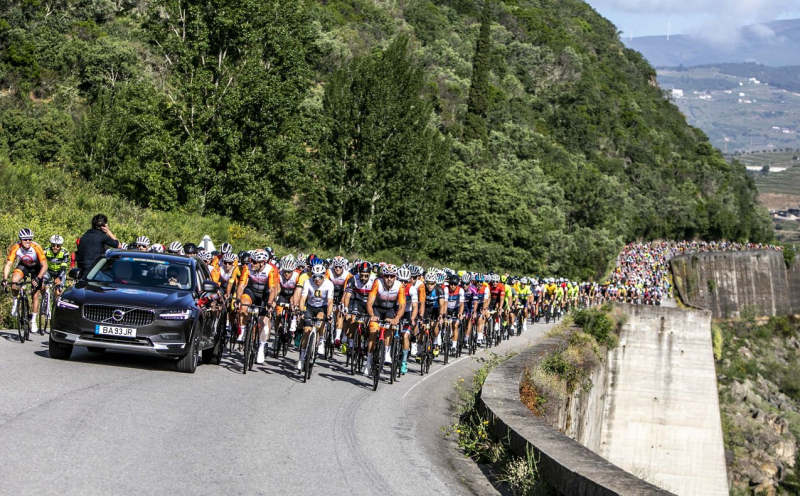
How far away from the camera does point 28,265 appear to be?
16.4 meters

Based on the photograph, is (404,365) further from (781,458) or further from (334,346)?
(781,458)

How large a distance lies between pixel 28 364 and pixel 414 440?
5.32 meters

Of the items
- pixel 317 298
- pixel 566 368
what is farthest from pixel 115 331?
pixel 566 368

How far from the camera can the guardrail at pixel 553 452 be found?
6.84 metres

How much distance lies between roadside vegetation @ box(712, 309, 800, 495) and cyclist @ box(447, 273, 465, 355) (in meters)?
42.6

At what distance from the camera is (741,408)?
243 ft

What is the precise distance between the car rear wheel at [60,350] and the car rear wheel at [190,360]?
147cm

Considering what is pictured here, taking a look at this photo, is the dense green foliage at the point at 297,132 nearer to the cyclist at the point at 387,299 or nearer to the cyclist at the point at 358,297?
the cyclist at the point at 358,297

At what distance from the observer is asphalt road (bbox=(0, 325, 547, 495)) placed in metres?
7.35

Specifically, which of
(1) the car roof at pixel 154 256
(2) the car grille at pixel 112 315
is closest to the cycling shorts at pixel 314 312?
(1) the car roof at pixel 154 256

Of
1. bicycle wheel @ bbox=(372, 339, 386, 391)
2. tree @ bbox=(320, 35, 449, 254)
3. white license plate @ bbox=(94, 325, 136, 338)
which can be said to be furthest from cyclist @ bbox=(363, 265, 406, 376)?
tree @ bbox=(320, 35, 449, 254)

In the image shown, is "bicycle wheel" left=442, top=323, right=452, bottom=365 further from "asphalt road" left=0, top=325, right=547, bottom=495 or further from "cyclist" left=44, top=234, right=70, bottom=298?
"cyclist" left=44, top=234, right=70, bottom=298

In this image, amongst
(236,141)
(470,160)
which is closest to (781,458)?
Answer: (470,160)

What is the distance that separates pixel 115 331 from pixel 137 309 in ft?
1.27
